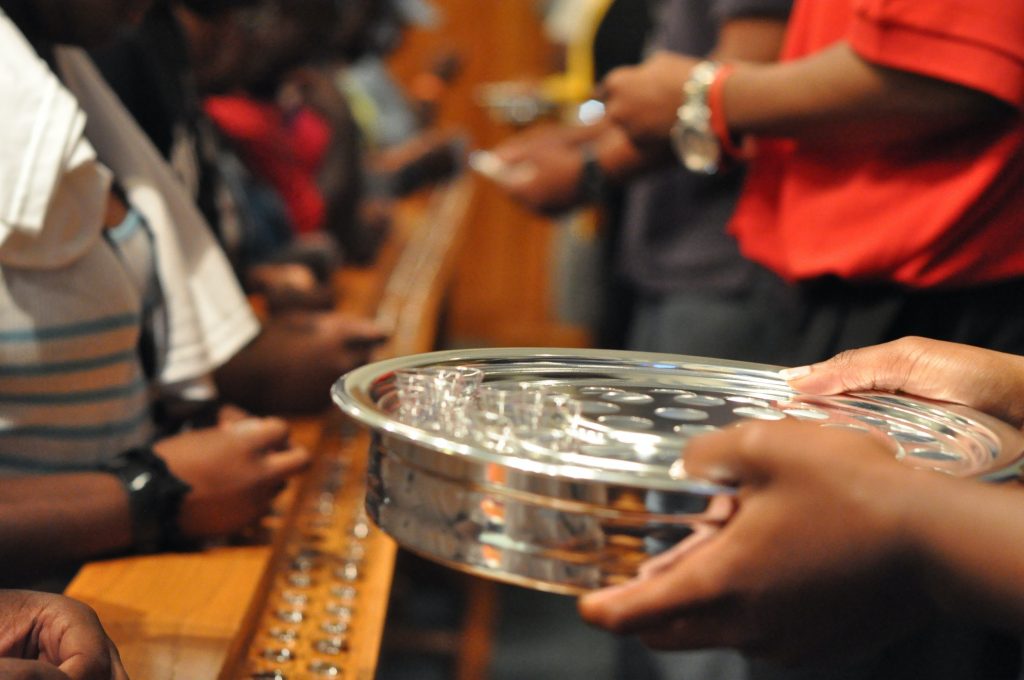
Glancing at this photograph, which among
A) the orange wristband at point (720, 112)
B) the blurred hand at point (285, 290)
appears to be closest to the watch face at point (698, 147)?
the orange wristband at point (720, 112)

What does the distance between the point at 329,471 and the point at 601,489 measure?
2.67 feet

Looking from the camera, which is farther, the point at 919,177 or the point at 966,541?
the point at 919,177

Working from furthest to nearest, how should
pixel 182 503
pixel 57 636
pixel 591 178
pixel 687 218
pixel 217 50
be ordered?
pixel 217 50 → pixel 591 178 → pixel 687 218 → pixel 182 503 → pixel 57 636

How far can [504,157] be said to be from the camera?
185 cm

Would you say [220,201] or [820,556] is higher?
[820,556]

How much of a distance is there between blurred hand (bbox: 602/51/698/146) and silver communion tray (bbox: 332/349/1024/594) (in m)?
0.44

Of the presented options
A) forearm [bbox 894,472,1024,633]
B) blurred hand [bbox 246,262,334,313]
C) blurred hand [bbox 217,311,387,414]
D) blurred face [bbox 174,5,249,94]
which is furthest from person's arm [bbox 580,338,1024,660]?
blurred face [bbox 174,5,249,94]

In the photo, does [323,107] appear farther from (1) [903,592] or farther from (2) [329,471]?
(1) [903,592]

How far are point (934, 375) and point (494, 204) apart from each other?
451 cm

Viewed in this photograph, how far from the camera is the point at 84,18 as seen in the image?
2.91ft

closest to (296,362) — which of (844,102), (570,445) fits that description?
(844,102)

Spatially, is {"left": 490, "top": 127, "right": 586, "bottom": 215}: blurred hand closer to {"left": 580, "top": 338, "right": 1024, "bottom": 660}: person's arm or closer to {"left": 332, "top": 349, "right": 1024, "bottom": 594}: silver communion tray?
{"left": 332, "top": 349, "right": 1024, "bottom": 594}: silver communion tray

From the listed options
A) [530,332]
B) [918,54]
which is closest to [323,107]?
[918,54]

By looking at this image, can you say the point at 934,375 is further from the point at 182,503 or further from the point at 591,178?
the point at 591,178
